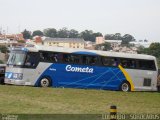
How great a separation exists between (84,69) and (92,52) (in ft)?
4.08

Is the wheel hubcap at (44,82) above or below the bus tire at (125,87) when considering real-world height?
above

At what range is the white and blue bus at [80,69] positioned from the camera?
88.0 feet

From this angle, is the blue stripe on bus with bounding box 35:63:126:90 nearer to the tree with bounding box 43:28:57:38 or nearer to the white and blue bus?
the white and blue bus

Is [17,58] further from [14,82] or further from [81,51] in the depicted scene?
[81,51]

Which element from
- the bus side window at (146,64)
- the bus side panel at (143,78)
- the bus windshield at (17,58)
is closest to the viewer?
the bus windshield at (17,58)

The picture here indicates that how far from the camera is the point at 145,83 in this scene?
30328mm

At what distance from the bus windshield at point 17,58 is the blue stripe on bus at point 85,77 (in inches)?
Result: 58.6

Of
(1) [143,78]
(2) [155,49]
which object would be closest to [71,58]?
(1) [143,78]

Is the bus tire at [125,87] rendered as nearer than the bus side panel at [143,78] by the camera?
Yes

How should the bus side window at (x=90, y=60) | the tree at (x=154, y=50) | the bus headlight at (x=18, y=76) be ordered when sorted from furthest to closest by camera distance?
the tree at (x=154, y=50), the bus side window at (x=90, y=60), the bus headlight at (x=18, y=76)

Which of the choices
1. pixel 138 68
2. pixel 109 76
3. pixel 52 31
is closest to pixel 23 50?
pixel 109 76

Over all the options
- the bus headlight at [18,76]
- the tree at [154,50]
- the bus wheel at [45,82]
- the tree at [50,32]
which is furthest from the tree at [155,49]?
the tree at [50,32]

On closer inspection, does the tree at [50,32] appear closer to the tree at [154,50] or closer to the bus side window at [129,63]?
the tree at [154,50]

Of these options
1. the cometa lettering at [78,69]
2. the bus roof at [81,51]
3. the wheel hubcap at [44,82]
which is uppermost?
the bus roof at [81,51]
